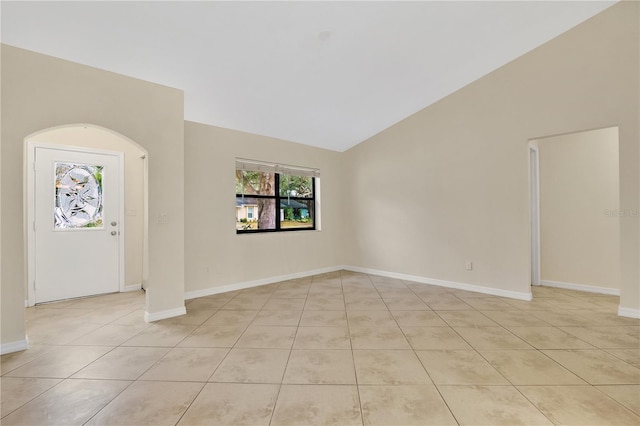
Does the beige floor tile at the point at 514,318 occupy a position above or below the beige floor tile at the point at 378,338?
above

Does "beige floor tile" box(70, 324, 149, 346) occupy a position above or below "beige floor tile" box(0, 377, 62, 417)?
below

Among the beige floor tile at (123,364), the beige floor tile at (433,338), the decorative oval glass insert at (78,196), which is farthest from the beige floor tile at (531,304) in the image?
the decorative oval glass insert at (78,196)

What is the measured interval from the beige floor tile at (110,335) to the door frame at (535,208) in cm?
545

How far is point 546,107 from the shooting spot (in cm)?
360

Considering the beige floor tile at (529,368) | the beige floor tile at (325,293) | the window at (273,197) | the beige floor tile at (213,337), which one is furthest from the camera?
the window at (273,197)

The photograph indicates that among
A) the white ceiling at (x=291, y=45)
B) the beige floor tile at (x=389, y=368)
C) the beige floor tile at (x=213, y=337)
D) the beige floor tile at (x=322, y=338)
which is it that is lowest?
the beige floor tile at (x=322, y=338)

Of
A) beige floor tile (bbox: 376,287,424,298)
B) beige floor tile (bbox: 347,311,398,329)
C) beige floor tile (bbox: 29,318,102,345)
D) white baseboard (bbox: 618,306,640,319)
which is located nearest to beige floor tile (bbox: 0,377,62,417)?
beige floor tile (bbox: 29,318,102,345)

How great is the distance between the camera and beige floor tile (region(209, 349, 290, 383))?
2019 mm

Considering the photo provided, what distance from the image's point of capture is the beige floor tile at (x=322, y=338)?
2.51 m

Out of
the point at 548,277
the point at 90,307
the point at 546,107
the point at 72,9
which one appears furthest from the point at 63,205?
the point at 548,277

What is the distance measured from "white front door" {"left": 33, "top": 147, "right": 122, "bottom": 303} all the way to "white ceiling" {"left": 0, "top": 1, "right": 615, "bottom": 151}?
175 cm

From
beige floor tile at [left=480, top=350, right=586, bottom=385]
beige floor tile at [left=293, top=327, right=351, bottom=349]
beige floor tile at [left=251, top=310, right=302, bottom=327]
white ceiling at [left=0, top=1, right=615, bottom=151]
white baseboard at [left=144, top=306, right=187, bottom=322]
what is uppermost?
white ceiling at [left=0, top=1, right=615, bottom=151]

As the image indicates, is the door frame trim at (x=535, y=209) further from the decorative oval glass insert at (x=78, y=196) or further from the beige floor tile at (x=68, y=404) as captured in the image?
the decorative oval glass insert at (x=78, y=196)

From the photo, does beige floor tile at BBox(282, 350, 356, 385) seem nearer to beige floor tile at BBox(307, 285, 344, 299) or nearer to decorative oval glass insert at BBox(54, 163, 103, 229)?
beige floor tile at BBox(307, 285, 344, 299)
